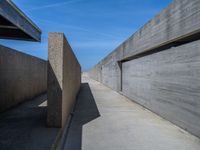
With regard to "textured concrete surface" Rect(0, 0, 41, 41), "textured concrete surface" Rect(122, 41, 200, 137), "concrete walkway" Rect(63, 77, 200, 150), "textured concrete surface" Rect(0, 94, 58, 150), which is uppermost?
"textured concrete surface" Rect(0, 0, 41, 41)

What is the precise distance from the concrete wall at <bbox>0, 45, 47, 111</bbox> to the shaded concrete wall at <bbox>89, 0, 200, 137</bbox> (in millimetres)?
4772

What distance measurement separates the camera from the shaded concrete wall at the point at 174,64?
3.88 m

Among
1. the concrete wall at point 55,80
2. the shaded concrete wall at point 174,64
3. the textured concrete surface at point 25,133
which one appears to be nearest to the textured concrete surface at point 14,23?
the concrete wall at point 55,80

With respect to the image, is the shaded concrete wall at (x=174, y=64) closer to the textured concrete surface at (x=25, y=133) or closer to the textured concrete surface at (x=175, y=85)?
the textured concrete surface at (x=175, y=85)

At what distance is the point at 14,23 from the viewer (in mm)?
3410

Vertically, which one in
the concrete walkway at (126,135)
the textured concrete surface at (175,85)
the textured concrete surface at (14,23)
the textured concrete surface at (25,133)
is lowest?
the concrete walkway at (126,135)

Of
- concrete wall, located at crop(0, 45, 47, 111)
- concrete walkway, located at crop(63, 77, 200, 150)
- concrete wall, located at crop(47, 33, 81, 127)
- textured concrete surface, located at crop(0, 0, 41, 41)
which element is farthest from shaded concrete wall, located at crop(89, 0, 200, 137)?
concrete wall, located at crop(0, 45, 47, 111)

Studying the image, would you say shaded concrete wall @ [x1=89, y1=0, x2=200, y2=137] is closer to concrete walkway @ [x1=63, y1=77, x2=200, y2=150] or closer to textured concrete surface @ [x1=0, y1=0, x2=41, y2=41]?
concrete walkway @ [x1=63, y1=77, x2=200, y2=150]

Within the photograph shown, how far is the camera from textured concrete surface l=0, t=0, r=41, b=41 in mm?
2980

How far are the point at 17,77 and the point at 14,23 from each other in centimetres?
396

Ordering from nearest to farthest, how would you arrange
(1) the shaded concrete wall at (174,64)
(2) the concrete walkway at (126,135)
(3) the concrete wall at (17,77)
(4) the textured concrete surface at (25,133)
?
(4) the textured concrete surface at (25,133), (2) the concrete walkway at (126,135), (1) the shaded concrete wall at (174,64), (3) the concrete wall at (17,77)

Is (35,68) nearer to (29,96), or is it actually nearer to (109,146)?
(29,96)

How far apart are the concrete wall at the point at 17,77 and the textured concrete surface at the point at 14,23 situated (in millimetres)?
930

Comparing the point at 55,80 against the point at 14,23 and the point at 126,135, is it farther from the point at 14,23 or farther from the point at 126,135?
the point at 126,135
